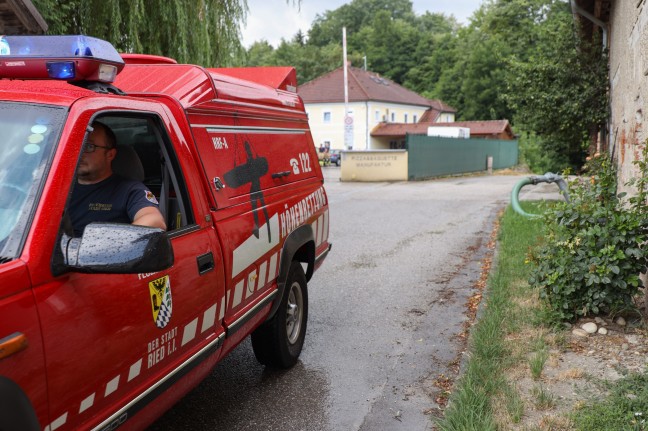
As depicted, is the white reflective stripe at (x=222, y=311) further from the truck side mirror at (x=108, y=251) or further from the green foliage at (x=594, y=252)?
the green foliage at (x=594, y=252)

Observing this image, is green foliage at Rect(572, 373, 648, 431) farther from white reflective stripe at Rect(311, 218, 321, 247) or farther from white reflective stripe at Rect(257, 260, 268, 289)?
white reflective stripe at Rect(311, 218, 321, 247)

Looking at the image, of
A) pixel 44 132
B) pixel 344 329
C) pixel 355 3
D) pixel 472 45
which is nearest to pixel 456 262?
pixel 344 329

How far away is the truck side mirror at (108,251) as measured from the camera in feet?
6.32

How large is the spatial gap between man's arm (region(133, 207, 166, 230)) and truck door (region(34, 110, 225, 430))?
0.51ft

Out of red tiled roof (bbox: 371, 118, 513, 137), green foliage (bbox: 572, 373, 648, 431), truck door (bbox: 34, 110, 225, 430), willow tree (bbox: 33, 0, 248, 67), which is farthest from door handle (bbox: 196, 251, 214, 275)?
red tiled roof (bbox: 371, 118, 513, 137)

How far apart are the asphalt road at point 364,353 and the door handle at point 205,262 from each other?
1.24 m

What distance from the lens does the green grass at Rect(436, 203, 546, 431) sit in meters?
3.41

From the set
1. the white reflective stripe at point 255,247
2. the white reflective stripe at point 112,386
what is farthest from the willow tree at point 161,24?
the white reflective stripe at point 112,386

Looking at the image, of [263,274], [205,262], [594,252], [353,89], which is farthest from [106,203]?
[353,89]

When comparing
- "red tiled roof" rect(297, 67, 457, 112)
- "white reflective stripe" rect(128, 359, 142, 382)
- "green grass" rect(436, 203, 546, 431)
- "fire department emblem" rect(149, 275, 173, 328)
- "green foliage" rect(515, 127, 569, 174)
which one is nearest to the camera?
"white reflective stripe" rect(128, 359, 142, 382)

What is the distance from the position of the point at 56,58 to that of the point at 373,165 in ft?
75.1

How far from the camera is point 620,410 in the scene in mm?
3260

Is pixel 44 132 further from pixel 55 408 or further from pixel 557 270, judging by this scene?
pixel 557 270

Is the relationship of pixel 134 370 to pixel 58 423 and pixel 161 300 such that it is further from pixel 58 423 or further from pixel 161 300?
pixel 58 423
